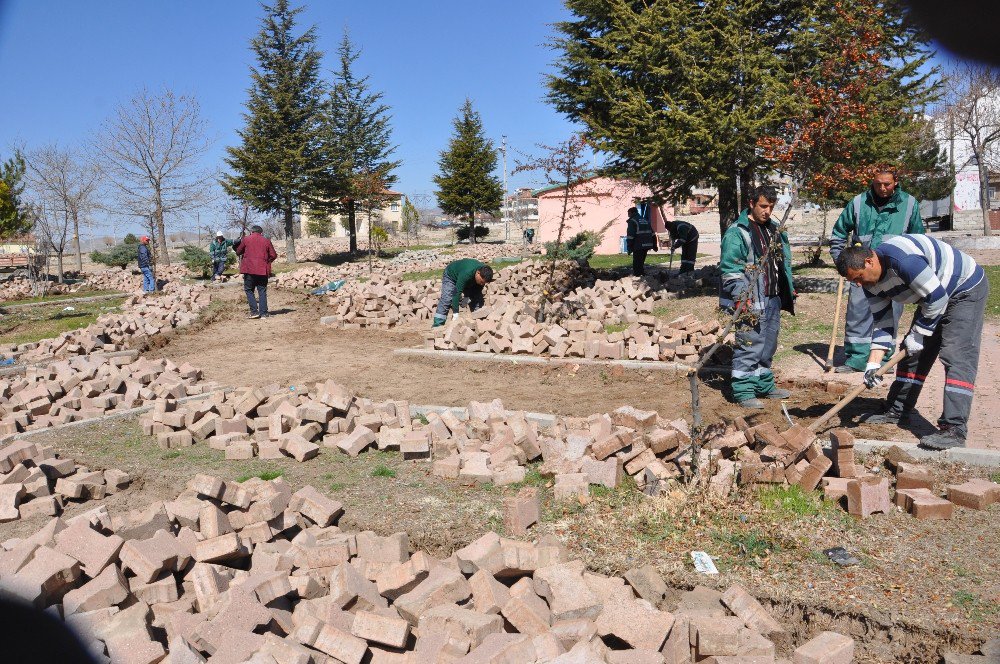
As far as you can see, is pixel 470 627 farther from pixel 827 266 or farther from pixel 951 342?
pixel 827 266

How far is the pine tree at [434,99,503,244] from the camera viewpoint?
1559 inches

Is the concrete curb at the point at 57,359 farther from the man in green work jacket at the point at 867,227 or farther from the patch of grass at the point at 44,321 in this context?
the man in green work jacket at the point at 867,227

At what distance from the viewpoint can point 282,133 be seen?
1098 inches

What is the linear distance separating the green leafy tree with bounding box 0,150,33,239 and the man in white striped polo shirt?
28098mm

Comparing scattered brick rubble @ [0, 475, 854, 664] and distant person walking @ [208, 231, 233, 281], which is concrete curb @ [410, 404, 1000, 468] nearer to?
scattered brick rubble @ [0, 475, 854, 664]

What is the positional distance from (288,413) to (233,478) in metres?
0.90

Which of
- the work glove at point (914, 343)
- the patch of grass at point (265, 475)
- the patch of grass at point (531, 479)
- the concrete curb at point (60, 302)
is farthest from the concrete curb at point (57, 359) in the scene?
the concrete curb at point (60, 302)

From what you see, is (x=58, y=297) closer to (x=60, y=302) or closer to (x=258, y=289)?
(x=60, y=302)

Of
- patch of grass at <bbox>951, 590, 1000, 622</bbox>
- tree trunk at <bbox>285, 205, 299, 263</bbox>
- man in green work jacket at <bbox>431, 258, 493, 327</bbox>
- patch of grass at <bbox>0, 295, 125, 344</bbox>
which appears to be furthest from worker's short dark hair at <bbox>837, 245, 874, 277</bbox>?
tree trunk at <bbox>285, 205, 299, 263</bbox>

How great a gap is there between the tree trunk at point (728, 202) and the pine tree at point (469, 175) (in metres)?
26.7

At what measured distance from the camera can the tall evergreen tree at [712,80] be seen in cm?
1071

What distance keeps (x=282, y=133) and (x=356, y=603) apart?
2756 centimetres

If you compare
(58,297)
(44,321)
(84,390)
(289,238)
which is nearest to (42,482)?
(84,390)

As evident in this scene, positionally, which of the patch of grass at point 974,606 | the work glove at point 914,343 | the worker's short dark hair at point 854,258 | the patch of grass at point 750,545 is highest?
the worker's short dark hair at point 854,258
